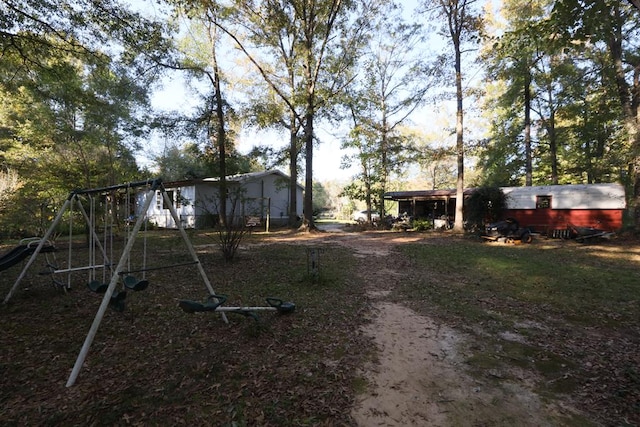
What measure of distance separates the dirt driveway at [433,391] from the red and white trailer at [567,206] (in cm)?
1481

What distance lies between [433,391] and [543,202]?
55.7 ft

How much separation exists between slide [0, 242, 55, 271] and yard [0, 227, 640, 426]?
0.71 meters

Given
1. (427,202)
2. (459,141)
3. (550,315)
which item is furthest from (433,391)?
(427,202)

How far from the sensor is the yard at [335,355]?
2.49 meters

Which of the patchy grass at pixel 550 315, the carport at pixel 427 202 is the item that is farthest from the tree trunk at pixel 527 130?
the patchy grass at pixel 550 315

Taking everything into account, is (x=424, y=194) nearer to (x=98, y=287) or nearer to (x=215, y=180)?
(x=215, y=180)

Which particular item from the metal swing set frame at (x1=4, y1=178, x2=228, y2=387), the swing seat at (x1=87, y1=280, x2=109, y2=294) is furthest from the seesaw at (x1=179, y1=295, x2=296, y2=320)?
the swing seat at (x1=87, y1=280, x2=109, y2=294)

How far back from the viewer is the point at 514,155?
73.7 feet

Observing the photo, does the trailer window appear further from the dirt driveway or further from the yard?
the dirt driveway

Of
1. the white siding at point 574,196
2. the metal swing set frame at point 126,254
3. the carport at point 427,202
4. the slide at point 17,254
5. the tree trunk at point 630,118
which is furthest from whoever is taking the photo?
the carport at point 427,202

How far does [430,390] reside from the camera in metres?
2.79

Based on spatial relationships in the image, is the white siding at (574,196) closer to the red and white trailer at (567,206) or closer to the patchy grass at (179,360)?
the red and white trailer at (567,206)

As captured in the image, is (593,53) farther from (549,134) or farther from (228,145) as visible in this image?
(228,145)

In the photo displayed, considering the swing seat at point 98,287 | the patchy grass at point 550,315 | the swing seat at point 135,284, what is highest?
the swing seat at point 135,284
